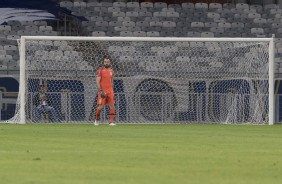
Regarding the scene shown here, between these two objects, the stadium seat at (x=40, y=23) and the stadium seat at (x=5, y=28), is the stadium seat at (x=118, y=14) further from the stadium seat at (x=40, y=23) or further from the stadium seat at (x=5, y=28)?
the stadium seat at (x=5, y=28)

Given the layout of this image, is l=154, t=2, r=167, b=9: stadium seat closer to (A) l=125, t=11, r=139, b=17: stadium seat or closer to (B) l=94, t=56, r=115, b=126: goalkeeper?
(A) l=125, t=11, r=139, b=17: stadium seat

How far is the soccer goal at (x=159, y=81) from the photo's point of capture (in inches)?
1134

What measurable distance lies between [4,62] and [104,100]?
8.31 metres

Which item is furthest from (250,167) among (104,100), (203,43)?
(203,43)

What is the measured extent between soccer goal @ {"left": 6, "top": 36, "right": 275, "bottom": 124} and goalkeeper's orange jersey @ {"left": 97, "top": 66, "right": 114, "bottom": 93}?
2.03m

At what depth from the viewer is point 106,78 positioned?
2695 centimetres

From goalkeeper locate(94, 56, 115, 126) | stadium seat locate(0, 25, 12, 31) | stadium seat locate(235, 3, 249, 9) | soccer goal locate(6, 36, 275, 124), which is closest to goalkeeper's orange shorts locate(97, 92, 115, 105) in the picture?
goalkeeper locate(94, 56, 115, 126)

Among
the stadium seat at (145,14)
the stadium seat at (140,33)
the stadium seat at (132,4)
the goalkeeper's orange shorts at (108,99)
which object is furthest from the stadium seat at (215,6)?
the goalkeeper's orange shorts at (108,99)

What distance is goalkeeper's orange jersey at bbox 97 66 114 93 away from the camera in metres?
26.8

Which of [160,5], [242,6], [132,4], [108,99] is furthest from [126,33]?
[108,99]

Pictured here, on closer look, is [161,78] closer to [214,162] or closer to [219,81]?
[219,81]

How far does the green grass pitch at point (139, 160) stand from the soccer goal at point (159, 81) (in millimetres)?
9614

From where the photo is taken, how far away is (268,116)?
28.5 meters

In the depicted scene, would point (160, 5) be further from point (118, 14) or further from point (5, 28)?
point (5, 28)
